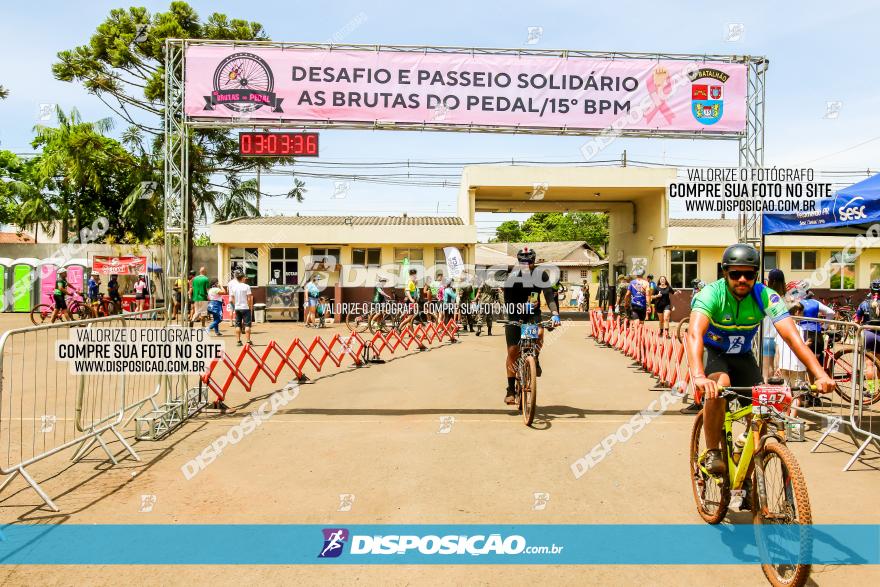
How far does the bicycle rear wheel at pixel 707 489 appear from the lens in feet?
14.7

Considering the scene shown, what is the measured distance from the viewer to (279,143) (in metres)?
9.24

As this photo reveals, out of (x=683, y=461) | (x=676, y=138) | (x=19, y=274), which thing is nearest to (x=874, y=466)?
(x=683, y=461)

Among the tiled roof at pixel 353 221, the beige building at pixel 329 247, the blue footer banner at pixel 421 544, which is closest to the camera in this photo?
the blue footer banner at pixel 421 544

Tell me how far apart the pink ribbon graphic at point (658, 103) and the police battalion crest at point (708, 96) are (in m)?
0.35

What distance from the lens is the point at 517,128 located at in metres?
9.31

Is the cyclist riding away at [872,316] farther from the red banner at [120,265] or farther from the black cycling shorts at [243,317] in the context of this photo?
the red banner at [120,265]

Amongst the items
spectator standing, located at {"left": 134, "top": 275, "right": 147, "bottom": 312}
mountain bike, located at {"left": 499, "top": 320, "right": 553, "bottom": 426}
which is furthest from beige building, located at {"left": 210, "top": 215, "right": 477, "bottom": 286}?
mountain bike, located at {"left": 499, "top": 320, "right": 553, "bottom": 426}

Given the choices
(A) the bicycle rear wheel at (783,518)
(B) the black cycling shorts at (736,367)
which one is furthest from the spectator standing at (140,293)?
(A) the bicycle rear wheel at (783,518)

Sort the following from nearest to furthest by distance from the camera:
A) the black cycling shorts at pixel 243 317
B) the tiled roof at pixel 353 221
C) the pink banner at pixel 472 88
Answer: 1. the pink banner at pixel 472 88
2. the black cycling shorts at pixel 243 317
3. the tiled roof at pixel 353 221

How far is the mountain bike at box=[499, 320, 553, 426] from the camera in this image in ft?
25.7

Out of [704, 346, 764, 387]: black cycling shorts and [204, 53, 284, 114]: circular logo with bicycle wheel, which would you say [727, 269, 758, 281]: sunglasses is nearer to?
[704, 346, 764, 387]: black cycling shorts

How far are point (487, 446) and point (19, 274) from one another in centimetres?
2945

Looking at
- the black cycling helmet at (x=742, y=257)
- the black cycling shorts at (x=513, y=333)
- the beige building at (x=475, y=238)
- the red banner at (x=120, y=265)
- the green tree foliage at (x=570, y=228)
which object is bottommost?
the black cycling shorts at (x=513, y=333)

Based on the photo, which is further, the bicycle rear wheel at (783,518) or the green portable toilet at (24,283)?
the green portable toilet at (24,283)
